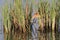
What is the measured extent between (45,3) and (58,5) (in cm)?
41

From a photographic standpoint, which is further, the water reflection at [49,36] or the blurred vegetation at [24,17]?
the blurred vegetation at [24,17]

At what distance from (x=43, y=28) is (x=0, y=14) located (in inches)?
55.1

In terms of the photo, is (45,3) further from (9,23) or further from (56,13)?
(9,23)

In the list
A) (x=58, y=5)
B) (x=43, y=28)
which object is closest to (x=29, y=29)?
(x=43, y=28)

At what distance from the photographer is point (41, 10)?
1099cm

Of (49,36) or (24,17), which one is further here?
(24,17)

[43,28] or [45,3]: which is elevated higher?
[45,3]

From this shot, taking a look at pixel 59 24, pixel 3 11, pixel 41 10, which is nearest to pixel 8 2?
pixel 3 11

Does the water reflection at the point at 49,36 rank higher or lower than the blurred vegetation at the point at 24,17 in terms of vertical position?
lower

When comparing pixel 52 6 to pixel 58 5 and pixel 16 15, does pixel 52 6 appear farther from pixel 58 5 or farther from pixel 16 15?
pixel 16 15

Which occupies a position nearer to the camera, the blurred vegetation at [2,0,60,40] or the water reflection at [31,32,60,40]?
the water reflection at [31,32,60,40]

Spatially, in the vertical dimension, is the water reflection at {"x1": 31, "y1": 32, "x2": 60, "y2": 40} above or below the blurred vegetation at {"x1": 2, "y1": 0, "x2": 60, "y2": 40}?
below

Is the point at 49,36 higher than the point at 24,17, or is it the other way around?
the point at 24,17

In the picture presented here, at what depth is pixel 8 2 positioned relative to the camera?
10773mm
